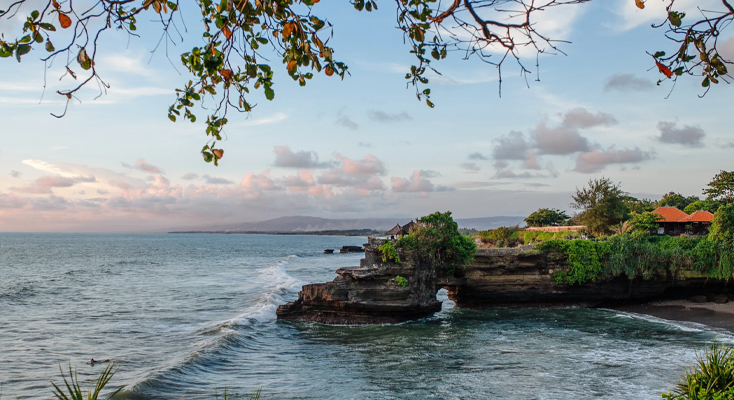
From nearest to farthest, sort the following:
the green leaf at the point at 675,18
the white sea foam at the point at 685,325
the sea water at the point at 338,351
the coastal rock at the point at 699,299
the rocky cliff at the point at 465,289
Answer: the green leaf at the point at 675,18
the sea water at the point at 338,351
the white sea foam at the point at 685,325
the rocky cliff at the point at 465,289
the coastal rock at the point at 699,299

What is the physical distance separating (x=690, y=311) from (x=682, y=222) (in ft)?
65.8

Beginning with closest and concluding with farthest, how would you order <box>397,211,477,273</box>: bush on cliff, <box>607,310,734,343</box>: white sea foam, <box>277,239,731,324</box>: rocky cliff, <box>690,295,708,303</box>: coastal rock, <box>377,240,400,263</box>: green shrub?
<box>607,310,734,343</box>: white sea foam < <box>277,239,731,324</box>: rocky cliff < <box>377,240,400,263</box>: green shrub < <box>397,211,477,273</box>: bush on cliff < <box>690,295,708,303</box>: coastal rock

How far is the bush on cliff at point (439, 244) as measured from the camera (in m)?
19.8

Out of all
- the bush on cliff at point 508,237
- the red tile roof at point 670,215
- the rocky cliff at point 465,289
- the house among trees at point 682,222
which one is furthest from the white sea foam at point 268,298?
the red tile roof at point 670,215

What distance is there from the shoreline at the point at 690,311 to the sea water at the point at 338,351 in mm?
1399

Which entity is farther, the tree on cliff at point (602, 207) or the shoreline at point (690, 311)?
the tree on cliff at point (602, 207)

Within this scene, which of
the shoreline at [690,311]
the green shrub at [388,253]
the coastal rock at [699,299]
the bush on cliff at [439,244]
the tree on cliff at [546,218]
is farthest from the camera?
the tree on cliff at [546,218]

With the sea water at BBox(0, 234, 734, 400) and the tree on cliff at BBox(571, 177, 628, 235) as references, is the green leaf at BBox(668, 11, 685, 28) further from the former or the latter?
the tree on cliff at BBox(571, 177, 628, 235)

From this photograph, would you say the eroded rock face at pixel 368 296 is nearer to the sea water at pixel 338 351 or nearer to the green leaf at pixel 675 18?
the sea water at pixel 338 351

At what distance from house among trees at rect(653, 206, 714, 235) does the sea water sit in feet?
66.8

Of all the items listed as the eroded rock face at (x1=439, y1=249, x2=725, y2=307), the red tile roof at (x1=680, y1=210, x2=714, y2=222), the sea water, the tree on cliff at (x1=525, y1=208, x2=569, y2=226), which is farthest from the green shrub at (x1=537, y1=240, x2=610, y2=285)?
the tree on cliff at (x1=525, y1=208, x2=569, y2=226)

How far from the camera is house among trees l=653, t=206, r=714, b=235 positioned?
35.3m

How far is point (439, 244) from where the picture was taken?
66.5 feet

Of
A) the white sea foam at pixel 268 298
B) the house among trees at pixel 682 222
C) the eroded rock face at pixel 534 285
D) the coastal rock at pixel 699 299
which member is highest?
the house among trees at pixel 682 222
